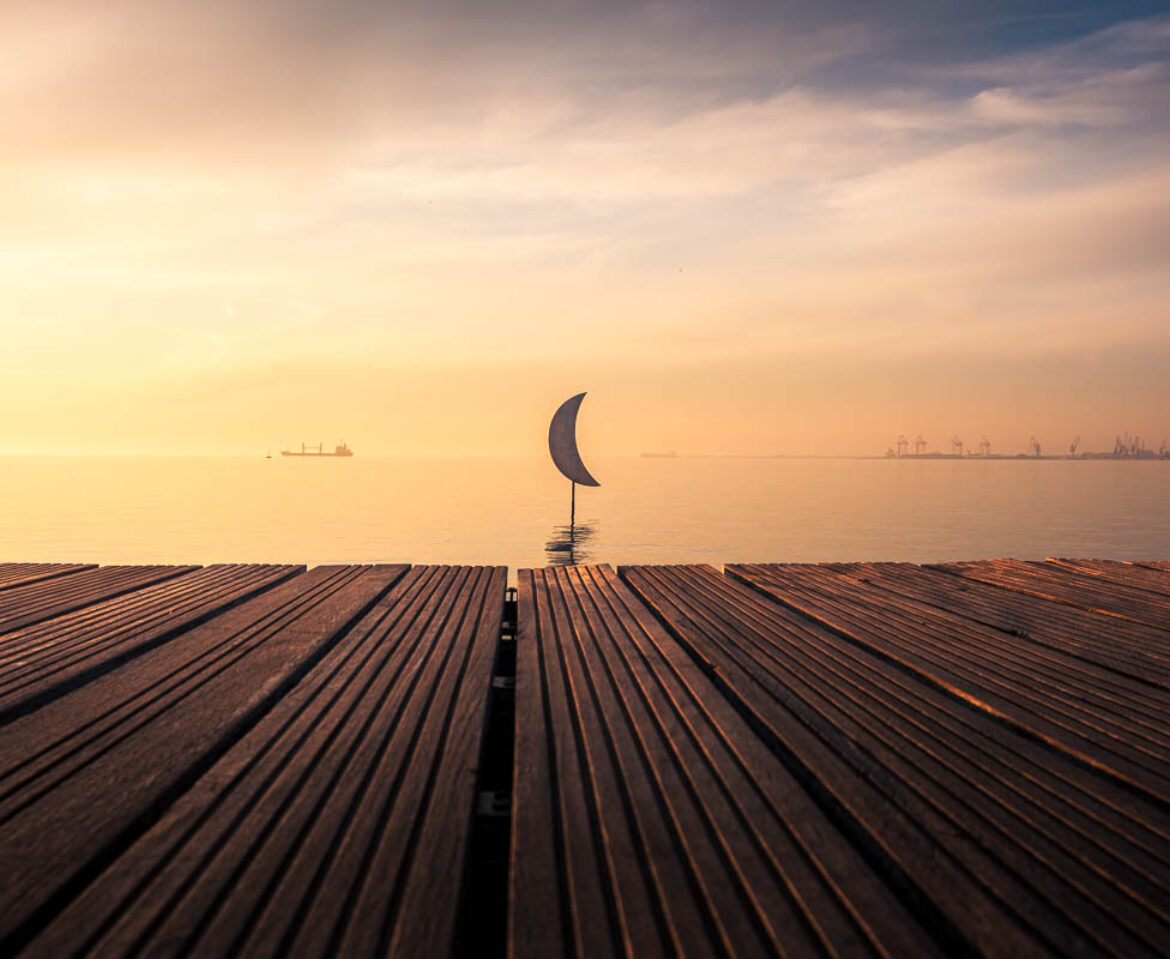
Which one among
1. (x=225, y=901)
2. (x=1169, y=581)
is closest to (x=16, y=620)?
(x=225, y=901)

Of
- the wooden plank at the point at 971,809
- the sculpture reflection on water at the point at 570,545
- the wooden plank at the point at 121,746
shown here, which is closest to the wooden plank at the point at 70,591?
the wooden plank at the point at 121,746

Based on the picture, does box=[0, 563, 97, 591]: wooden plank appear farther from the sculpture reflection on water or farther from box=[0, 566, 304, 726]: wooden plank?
→ the sculpture reflection on water

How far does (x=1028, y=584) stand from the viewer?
9.61m

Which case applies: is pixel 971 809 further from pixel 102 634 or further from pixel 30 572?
pixel 30 572

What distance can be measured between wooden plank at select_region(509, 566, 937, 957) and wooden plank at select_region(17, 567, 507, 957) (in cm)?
34

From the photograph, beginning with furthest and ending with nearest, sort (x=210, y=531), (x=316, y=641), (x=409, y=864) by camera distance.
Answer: (x=210, y=531) → (x=316, y=641) → (x=409, y=864)

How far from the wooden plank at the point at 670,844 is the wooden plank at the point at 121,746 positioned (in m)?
1.71

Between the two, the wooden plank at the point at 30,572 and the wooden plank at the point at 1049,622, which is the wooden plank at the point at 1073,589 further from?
the wooden plank at the point at 30,572

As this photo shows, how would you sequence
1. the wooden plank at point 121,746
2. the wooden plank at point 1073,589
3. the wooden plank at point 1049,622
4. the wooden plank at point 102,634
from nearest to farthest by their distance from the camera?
the wooden plank at point 121,746 < the wooden plank at point 102,634 < the wooden plank at point 1049,622 < the wooden plank at point 1073,589

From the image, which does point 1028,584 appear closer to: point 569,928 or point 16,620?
point 569,928

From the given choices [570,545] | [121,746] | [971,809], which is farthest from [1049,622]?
[570,545]

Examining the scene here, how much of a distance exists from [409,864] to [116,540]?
47.8m

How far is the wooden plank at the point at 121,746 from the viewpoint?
278 cm

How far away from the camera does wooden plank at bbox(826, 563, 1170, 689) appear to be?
5961 millimetres
